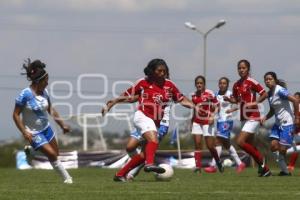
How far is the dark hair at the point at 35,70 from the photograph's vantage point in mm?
15281

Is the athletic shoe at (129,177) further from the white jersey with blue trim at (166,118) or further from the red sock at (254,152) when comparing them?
the red sock at (254,152)

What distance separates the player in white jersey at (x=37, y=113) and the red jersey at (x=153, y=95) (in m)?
1.34

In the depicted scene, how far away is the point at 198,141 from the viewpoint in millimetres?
24359

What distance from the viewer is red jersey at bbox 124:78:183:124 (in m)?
15.8

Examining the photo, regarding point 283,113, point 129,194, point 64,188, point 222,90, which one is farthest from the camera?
point 222,90

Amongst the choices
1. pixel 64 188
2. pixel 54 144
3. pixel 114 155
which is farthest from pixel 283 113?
pixel 114 155

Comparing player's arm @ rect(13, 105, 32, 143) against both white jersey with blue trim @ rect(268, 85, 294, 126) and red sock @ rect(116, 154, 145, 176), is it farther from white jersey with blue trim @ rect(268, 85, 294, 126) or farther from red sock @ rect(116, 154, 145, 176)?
white jersey with blue trim @ rect(268, 85, 294, 126)

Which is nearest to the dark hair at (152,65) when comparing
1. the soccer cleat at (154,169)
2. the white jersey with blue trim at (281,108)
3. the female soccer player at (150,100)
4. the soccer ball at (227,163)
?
the female soccer player at (150,100)

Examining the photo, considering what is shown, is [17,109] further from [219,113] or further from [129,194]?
[219,113]

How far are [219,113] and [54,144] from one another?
8573 mm

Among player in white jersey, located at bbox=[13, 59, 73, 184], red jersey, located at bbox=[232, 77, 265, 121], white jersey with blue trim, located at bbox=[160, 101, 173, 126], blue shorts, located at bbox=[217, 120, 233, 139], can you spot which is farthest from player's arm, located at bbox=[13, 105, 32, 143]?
blue shorts, located at bbox=[217, 120, 233, 139]

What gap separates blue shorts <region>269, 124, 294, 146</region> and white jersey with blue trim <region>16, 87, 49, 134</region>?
5.46 m

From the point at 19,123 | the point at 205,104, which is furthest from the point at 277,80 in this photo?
the point at 19,123

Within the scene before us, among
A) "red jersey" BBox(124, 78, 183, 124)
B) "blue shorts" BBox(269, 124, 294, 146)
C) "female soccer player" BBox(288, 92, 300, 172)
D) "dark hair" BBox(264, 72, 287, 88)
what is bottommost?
"female soccer player" BBox(288, 92, 300, 172)
